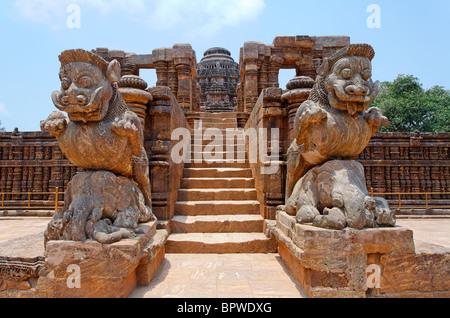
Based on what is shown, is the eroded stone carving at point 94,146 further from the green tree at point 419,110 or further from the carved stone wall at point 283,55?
the green tree at point 419,110

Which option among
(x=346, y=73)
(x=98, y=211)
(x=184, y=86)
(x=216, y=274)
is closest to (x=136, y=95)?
(x=98, y=211)

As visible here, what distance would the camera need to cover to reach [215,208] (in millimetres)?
4520

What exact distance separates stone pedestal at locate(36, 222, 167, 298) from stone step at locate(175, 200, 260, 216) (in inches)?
86.6

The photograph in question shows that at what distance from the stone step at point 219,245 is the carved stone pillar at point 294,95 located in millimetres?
1618

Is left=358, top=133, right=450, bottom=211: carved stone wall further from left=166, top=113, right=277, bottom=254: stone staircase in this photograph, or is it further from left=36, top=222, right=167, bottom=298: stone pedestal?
left=36, top=222, right=167, bottom=298: stone pedestal

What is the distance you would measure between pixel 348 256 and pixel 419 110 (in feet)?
60.2

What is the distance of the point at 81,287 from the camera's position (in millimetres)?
2244

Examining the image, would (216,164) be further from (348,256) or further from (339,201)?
(348,256)

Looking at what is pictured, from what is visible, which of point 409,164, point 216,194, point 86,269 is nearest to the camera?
point 86,269

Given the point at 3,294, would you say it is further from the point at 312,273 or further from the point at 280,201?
the point at 280,201

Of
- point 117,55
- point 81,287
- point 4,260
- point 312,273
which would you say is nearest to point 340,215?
point 312,273

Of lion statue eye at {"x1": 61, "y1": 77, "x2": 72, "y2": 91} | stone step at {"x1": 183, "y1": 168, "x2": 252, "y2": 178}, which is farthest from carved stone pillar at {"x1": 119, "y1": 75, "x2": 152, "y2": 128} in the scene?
stone step at {"x1": 183, "y1": 168, "x2": 252, "y2": 178}

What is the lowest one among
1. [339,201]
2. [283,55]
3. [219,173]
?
[339,201]

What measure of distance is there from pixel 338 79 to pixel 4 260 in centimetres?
352
